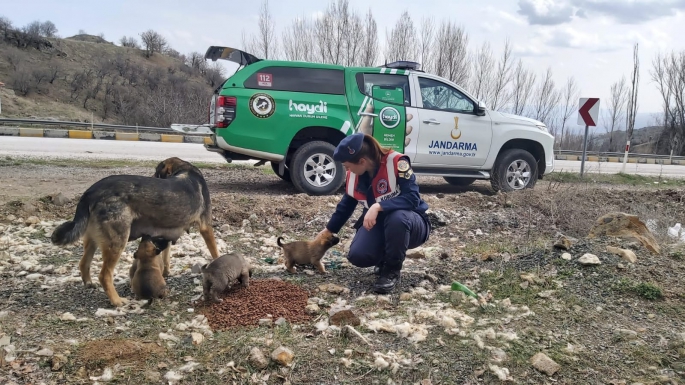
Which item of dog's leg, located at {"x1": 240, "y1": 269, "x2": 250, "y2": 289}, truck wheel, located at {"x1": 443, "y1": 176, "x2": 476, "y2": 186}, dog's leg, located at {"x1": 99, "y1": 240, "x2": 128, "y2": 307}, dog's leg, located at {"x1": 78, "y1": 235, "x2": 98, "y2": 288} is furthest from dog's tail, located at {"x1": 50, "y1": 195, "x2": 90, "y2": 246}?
truck wheel, located at {"x1": 443, "y1": 176, "x2": 476, "y2": 186}

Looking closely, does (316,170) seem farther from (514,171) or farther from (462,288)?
(462,288)

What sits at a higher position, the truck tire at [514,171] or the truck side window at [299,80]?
the truck side window at [299,80]

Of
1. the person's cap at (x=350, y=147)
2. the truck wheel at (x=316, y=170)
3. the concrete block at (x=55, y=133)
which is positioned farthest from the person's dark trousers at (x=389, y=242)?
the concrete block at (x=55, y=133)

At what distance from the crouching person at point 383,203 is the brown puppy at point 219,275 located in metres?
1.01

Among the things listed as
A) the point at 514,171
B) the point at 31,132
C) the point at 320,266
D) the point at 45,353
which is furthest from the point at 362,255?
the point at 31,132

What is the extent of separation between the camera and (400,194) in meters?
4.02

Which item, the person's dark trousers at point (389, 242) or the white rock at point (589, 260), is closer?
the person's dark trousers at point (389, 242)

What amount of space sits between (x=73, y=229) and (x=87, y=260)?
498 millimetres

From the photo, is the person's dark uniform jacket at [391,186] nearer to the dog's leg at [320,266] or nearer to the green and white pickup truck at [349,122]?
the dog's leg at [320,266]

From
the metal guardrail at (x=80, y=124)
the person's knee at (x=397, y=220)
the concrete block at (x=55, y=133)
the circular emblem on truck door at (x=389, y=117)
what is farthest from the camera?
the metal guardrail at (x=80, y=124)

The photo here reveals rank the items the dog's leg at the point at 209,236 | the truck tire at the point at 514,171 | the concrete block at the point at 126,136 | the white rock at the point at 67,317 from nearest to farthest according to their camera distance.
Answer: the white rock at the point at 67,317, the dog's leg at the point at 209,236, the truck tire at the point at 514,171, the concrete block at the point at 126,136

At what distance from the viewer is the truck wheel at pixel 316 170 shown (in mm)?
7984

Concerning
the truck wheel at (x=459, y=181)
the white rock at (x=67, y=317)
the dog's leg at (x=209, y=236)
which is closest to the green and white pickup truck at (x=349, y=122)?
the truck wheel at (x=459, y=181)

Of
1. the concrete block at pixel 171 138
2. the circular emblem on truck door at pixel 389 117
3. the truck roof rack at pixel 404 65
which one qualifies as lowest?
the concrete block at pixel 171 138
